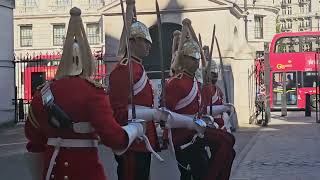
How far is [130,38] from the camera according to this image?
19.1 feet

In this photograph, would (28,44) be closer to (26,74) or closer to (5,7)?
(26,74)

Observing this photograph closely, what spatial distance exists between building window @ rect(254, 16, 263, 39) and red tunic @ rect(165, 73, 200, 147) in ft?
195

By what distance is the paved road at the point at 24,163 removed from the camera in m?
9.96

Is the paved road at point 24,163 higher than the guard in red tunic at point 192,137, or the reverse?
the guard in red tunic at point 192,137

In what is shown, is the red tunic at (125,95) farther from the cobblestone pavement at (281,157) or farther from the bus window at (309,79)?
the bus window at (309,79)

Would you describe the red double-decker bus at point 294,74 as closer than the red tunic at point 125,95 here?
No

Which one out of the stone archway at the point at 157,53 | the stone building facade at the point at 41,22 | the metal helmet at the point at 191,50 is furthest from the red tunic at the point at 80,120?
the stone building facade at the point at 41,22

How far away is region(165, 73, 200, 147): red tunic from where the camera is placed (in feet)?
21.6

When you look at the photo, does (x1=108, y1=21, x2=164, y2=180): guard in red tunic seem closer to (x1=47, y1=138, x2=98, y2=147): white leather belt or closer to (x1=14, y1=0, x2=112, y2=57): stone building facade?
(x1=47, y1=138, x2=98, y2=147): white leather belt

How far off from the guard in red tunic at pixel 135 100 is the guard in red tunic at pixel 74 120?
3.88 feet

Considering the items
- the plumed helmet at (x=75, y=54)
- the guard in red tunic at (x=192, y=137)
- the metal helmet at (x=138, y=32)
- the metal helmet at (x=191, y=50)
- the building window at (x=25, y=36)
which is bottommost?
the guard in red tunic at (x=192, y=137)

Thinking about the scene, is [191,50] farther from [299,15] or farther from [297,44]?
[299,15]

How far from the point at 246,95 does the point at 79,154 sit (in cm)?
1659

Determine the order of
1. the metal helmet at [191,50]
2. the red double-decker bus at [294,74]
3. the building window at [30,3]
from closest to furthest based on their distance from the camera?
the metal helmet at [191,50]
the red double-decker bus at [294,74]
the building window at [30,3]
